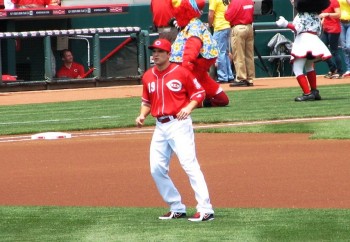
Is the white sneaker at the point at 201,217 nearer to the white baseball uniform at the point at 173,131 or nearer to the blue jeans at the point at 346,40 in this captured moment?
the white baseball uniform at the point at 173,131

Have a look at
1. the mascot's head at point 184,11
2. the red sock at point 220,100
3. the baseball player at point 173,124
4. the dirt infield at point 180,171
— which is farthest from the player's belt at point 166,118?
the red sock at point 220,100

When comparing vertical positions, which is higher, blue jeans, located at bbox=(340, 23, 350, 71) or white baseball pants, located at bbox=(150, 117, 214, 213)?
white baseball pants, located at bbox=(150, 117, 214, 213)

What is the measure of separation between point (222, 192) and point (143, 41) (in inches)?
493

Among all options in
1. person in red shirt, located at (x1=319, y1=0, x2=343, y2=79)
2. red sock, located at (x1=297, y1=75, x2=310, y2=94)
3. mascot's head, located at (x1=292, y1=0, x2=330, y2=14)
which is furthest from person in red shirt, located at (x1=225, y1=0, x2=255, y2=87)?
mascot's head, located at (x1=292, y1=0, x2=330, y2=14)

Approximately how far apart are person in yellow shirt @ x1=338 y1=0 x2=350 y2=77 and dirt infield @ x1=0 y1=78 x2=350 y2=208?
28.2ft

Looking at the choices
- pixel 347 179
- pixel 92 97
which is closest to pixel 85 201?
pixel 347 179

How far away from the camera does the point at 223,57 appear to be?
21812 millimetres

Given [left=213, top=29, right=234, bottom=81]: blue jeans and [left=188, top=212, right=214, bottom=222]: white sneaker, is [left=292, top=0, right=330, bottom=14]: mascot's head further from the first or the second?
[left=188, top=212, right=214, bottom=222]: white sneaker

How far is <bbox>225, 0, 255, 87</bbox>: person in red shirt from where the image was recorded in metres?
20.4

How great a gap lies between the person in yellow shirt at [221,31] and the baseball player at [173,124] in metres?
12.8

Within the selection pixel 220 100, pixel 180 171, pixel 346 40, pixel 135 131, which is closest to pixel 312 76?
pixel 220 100

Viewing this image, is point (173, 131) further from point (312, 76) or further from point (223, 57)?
point (223, 57)

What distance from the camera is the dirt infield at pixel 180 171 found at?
995 cm

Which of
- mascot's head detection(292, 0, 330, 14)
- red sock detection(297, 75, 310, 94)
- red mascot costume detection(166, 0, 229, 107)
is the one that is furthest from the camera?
red sock detection(297, 75, 310, 94)
